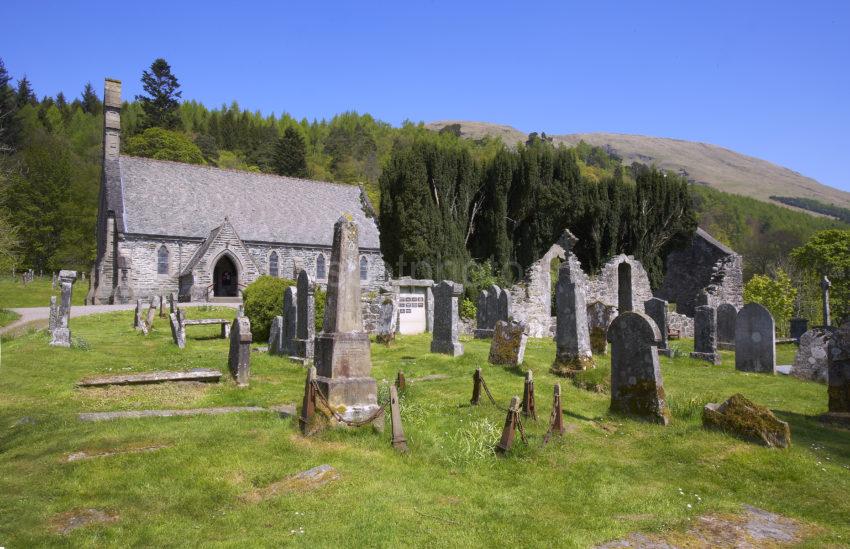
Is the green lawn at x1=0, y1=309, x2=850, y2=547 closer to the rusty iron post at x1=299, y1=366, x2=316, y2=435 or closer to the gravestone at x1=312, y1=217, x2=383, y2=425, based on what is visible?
the rusty iron post at x1=299, y1=366, x2=316, y2=435

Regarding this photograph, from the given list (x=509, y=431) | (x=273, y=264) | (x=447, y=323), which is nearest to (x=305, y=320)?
(x=447, y=323)

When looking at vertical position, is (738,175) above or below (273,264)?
above

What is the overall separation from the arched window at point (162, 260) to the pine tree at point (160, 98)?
40.4m

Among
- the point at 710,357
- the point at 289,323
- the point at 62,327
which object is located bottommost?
the point at 710,357

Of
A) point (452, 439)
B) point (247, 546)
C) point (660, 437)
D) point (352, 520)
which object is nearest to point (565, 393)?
point (660, 437)

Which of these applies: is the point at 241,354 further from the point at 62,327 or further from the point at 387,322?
the point at 387,322

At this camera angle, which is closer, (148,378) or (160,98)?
(148,378)

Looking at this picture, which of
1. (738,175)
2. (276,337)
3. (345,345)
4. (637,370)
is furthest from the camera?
(738,175)

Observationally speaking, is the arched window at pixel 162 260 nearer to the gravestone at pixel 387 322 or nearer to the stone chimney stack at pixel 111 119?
the stone chimney stack at pixel 111 119

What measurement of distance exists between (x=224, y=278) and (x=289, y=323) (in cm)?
2529

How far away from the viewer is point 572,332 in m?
12.1

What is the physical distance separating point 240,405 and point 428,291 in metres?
12.8

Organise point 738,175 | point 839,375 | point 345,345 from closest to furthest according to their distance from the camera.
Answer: point 345,345, point 839,375, point 738,175

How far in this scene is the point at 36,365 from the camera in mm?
11953
